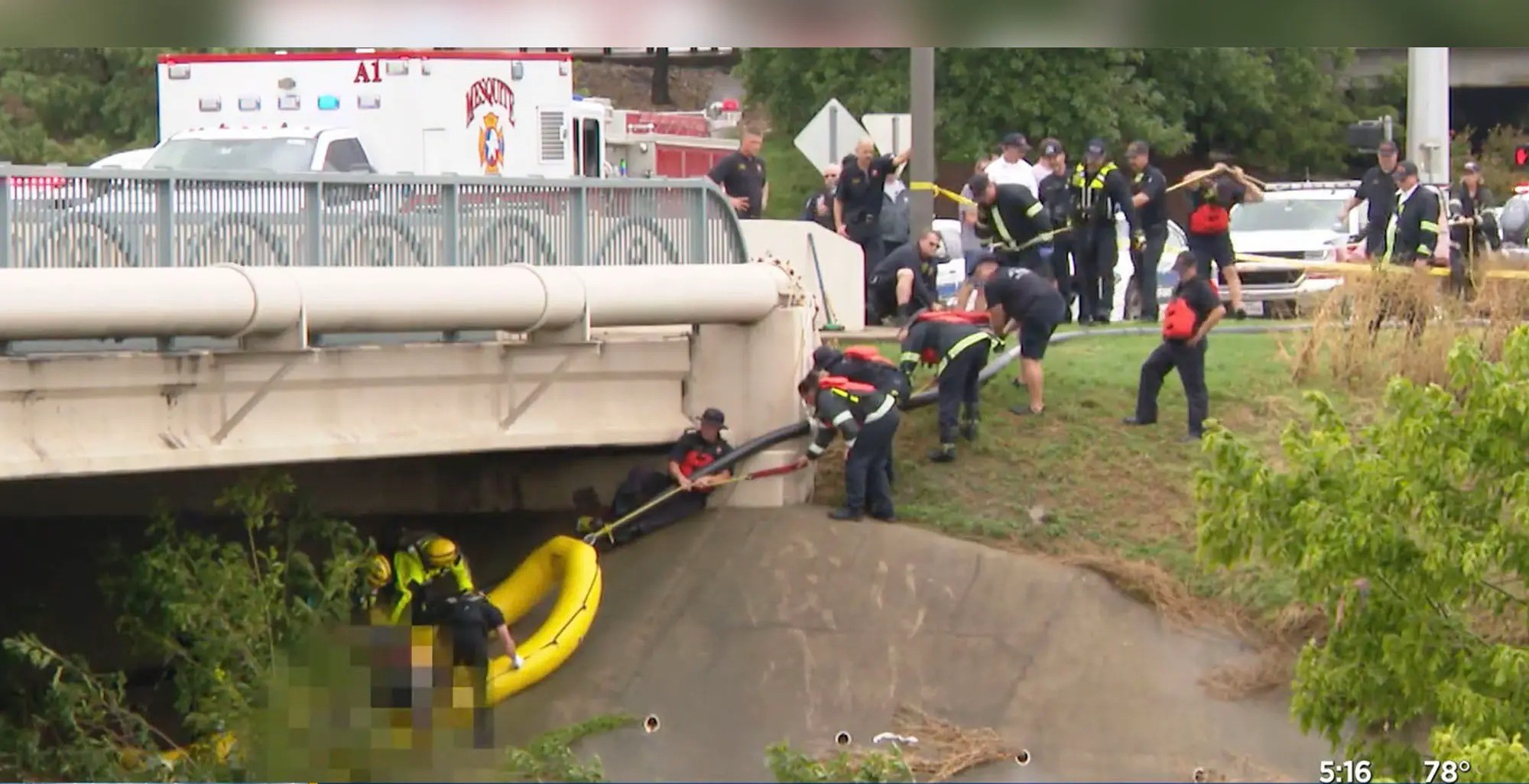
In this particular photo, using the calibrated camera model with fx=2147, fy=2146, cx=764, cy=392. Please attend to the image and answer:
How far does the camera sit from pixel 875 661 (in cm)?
1493

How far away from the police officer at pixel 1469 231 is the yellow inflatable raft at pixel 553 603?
27.1 feet

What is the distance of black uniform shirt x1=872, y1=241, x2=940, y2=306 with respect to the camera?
1817 cm

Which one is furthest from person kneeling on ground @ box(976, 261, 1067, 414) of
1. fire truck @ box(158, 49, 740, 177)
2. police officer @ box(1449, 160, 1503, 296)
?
fire truck @ box(158, 49, 740, 177)

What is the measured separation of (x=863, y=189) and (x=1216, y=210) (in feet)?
10.2

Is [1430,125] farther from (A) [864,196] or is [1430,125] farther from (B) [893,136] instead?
(A) [864,196]

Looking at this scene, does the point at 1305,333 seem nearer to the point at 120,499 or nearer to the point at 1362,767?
the point at 1362,767

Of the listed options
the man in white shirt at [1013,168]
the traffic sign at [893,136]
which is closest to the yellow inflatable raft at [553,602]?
the man in white shirt at [1013,168]

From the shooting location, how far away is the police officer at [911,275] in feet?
59.4

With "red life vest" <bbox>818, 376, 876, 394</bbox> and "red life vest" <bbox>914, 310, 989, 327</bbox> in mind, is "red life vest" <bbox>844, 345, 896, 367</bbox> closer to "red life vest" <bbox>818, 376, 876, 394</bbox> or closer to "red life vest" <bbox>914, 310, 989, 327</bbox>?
"red life vest" <bbox>818, 376, 876, 394</bbox>

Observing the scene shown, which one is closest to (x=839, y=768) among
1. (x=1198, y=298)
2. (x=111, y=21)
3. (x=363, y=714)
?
(x=1198, y=298)

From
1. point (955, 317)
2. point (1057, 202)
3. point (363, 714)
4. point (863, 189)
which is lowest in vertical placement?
point (363, 714)

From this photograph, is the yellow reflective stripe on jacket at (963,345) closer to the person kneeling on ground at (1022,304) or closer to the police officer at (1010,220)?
the person kneeling on ground at (1022,304)

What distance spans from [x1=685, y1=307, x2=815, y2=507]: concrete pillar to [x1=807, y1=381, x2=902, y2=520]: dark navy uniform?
45 centimetres

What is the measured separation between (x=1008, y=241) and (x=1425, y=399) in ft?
27.0
